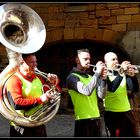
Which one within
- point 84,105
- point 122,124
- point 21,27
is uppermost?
point 21,27

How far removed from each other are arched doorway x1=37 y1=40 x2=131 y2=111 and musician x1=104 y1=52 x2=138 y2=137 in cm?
335

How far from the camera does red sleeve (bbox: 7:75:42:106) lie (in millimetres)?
3826

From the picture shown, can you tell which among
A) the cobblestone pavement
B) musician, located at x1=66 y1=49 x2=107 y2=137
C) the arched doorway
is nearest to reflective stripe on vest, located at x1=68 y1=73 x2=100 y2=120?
musician, located at x1=66 y1=49 x2=107 y2=137

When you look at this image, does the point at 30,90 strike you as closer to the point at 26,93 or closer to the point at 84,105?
the point at 26,93

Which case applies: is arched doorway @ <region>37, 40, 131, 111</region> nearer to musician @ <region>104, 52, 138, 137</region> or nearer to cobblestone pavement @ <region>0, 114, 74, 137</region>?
cobblestone pavement @ <region>0, 114, 74, 137</region>

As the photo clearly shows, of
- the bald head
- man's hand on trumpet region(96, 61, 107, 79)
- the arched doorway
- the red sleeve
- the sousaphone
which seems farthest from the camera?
the arched doorway

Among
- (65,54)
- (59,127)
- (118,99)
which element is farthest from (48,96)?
(65,54)

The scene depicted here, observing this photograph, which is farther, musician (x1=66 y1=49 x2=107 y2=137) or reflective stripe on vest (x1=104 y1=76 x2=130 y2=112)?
reflective stripe on vest (x1=104 y1=76 x2=130 y2=112)

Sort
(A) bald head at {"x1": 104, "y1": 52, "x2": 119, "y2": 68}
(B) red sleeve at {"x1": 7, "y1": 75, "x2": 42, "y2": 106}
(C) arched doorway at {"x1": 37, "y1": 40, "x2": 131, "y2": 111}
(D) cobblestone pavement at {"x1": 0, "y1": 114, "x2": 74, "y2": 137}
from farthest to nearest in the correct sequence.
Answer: (C) arched doorway at {"x1": 37, "y1": 40, "x2": 131, "y2": 111}
(D) cobblestone pavement at {"x1": 0, "y1": 114, "x2": 74, "y2": 137}
(A) bald head at {"x1": 104, "y1": 52, "x2": 119, "y2": 68}
(B) red sleeve at {"x1": 7, "y1": 75, "x2": 42, "y2": 106}

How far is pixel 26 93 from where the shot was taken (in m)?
3.94

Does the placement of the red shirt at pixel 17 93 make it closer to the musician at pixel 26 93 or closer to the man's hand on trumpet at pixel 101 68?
the musician at pixel 26 93

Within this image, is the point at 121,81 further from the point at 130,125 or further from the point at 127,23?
the point at 127,23

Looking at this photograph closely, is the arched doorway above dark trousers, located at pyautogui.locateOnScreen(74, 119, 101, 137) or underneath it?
above

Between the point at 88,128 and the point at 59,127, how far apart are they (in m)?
2.55
